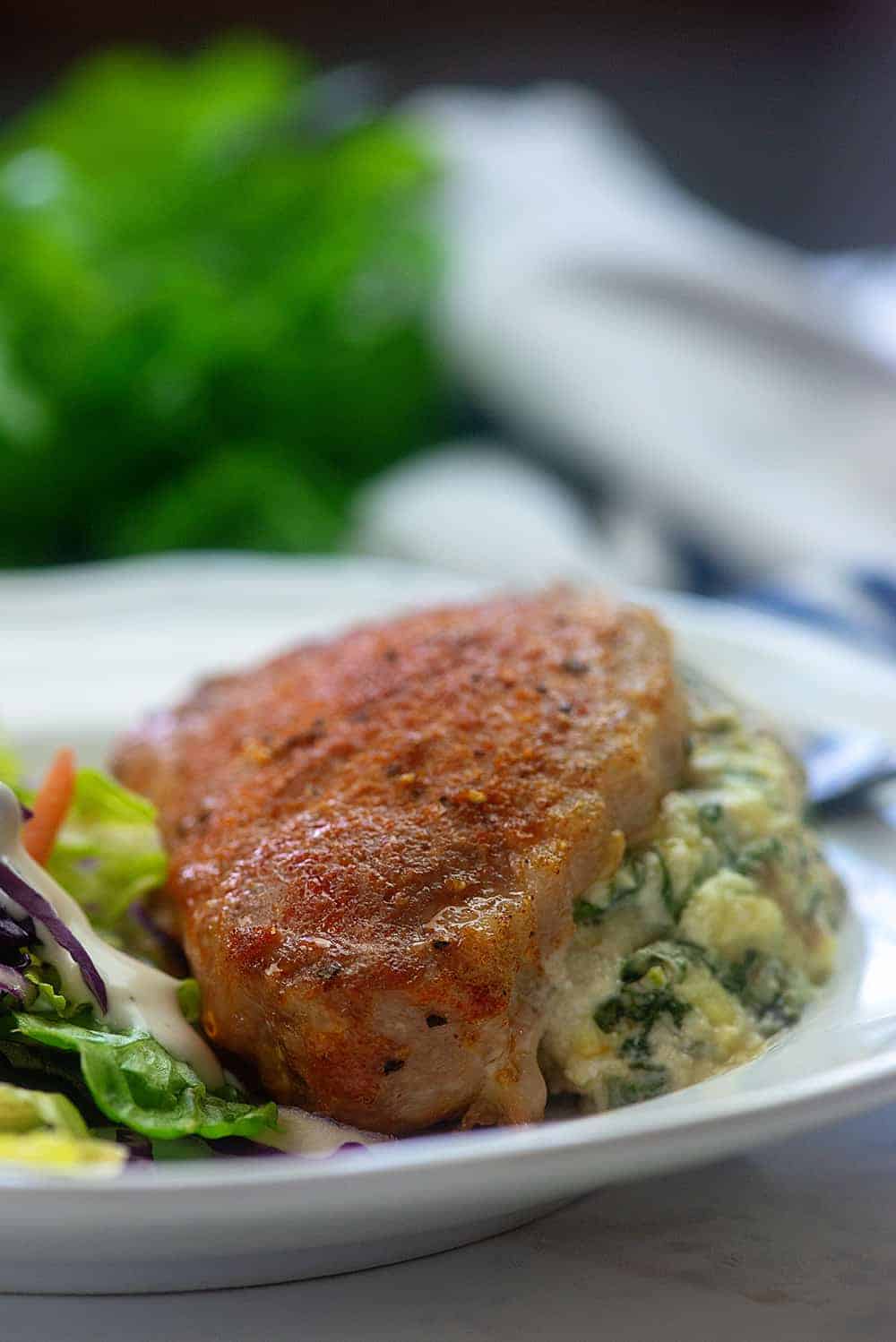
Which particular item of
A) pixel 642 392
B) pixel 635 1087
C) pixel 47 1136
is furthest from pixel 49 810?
pixel 642 392

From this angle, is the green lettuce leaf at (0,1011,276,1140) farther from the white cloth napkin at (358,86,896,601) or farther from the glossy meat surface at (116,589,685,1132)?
the white cloth napkin at (358,86,896,601)

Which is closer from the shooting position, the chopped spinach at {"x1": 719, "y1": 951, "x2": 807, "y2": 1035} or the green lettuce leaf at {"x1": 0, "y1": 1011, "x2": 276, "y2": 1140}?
the green lettuce leaf at {"x1": 0, "y1": 1011, "x2": 276, "y2": 1140}

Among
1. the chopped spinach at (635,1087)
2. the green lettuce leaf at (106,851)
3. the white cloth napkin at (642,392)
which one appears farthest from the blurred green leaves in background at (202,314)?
the chopped spinach at (635,1087)

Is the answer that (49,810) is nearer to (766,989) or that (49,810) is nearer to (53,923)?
(53,923)

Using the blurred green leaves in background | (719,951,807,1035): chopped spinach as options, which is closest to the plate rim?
(719,951,807,1035): chopped spinach

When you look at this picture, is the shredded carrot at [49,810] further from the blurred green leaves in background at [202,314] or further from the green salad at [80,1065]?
the blurred green leaves in background at [202,314]
